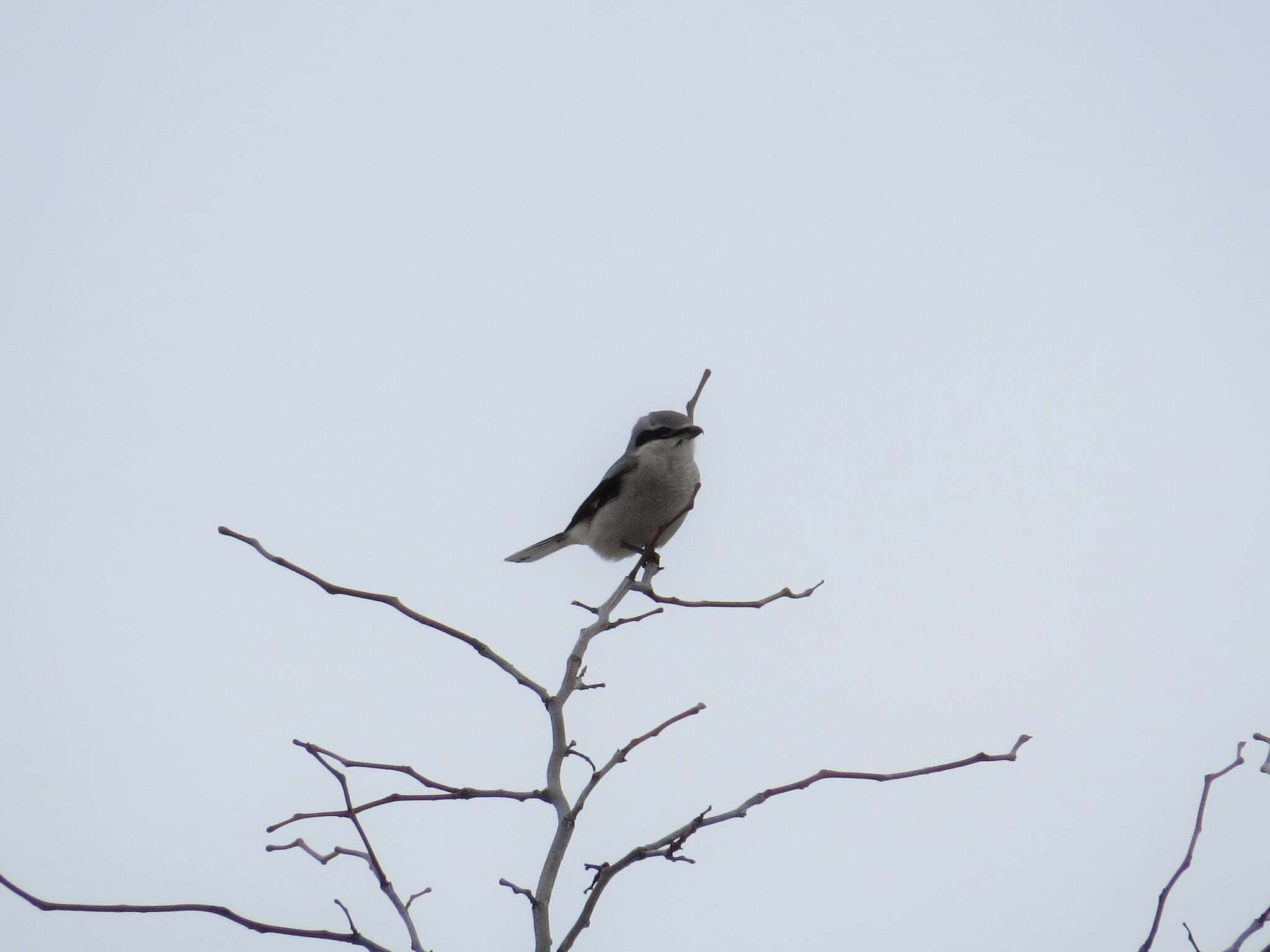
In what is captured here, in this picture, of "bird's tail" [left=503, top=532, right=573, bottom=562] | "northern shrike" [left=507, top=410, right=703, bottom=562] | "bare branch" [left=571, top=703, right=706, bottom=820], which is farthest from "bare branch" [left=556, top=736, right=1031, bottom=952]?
"bird's tail" [left=503, top=532, right=573, bottom=562]

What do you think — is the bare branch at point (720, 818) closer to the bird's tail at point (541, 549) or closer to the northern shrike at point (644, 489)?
the northern shrike at point (644, 489)

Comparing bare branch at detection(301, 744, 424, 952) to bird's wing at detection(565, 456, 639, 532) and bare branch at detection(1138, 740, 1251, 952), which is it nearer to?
bare branch at detection(1138, 740, 1251, 952)

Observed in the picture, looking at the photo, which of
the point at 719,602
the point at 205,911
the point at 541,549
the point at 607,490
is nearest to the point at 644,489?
the point at 607,490

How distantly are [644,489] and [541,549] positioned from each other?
49.3 inches

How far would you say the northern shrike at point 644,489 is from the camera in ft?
18.8

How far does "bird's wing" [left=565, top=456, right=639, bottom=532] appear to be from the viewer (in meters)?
5.95

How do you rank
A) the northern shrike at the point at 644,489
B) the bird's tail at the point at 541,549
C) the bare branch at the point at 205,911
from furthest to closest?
the bird's tail at the point at 541,549 → the northern shrike at the point at 644,489 → the bare branch at the point at 205,911

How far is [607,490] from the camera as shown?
6.07 m

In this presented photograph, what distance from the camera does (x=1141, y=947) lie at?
6.75ft

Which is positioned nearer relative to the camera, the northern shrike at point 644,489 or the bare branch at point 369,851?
the bare branch at point 369,851

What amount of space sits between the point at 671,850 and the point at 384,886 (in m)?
0.59

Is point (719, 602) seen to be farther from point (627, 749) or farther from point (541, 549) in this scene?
point (541, 549)

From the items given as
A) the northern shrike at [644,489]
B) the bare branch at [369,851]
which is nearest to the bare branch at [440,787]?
the bare branch at [369,851]

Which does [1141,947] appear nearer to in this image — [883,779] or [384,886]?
[883,779]
